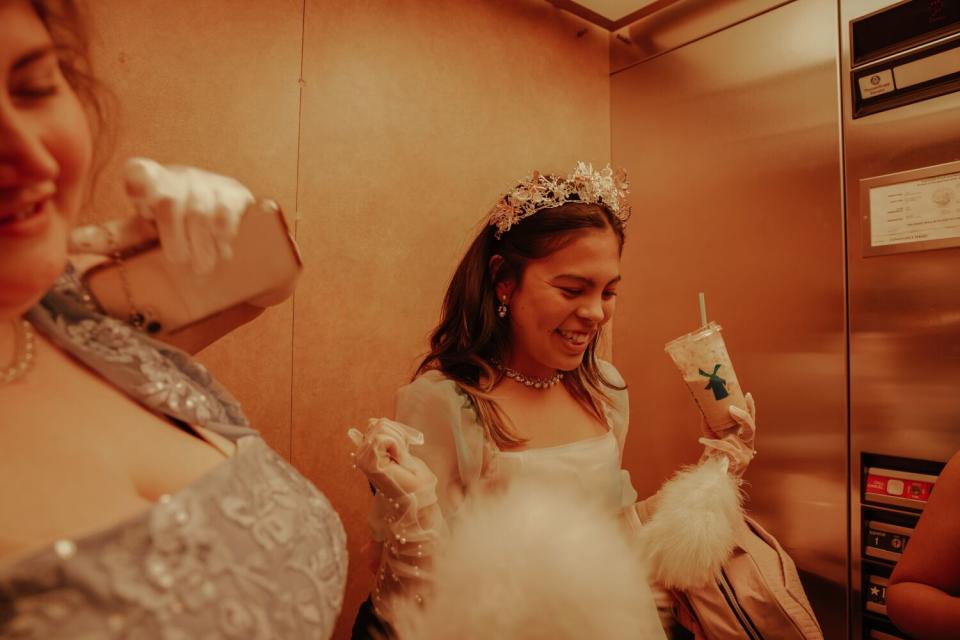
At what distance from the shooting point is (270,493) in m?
0.58

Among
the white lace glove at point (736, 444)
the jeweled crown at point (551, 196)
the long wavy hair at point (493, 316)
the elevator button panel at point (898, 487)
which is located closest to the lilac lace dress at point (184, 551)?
the long wavy hair at point (493, 316)

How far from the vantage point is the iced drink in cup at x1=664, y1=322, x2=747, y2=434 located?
1.27m

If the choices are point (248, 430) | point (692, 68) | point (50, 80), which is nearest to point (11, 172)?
point (50, 80)

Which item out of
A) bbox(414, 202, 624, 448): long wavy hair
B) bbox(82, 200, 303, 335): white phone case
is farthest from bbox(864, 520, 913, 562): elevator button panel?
bbox(82, 200, 303, 335): white phone case

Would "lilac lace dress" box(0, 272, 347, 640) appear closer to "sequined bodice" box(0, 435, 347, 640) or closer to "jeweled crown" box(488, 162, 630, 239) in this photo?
"sequined bodice" box(0, 435, 347, 640)

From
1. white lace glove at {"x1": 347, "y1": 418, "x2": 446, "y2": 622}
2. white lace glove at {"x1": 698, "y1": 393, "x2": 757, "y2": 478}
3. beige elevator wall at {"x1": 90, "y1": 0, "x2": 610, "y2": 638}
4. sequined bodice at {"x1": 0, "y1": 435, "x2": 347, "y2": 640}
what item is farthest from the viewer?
beige elevator wall at {"x1": 90, "y1": 0, "x2": 610, "y2": 638}

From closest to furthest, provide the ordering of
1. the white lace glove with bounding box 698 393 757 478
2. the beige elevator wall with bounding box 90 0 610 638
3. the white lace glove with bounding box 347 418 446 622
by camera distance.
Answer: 1. the white lace glove with bounding box 347 418 446 622
2. the white lace glove with bounding box 698 393 757 478
3. the beige elevator wall with bounding box 90 0 610 638

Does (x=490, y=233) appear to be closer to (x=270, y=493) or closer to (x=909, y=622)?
(x=270, y=493)

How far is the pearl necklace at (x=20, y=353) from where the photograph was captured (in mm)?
521

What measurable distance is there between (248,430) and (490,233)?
0.97 metres

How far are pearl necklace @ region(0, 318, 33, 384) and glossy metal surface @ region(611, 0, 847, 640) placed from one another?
2.01m

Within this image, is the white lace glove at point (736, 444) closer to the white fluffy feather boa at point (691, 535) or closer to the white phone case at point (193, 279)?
the white fluffy feather boa at point (691, 535)

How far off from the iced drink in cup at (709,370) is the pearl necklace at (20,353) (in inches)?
43.3

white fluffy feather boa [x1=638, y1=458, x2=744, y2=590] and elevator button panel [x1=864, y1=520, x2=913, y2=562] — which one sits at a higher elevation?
white fluffy feather boa [x1=638, y1=458, x2=744, y2=590]
